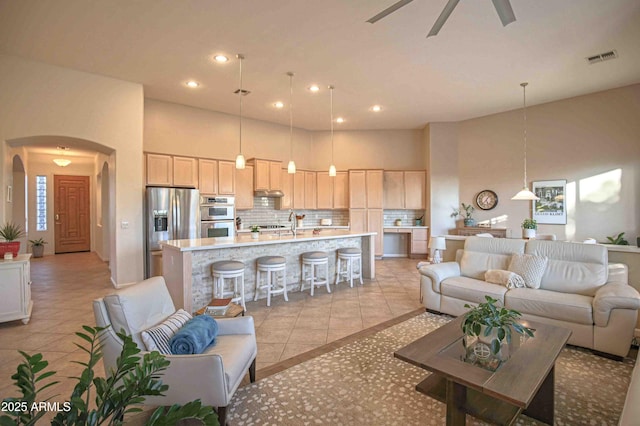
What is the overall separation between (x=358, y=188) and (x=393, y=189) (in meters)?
0.96

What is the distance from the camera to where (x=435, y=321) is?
3818mm

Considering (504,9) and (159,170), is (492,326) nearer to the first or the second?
(504,9)

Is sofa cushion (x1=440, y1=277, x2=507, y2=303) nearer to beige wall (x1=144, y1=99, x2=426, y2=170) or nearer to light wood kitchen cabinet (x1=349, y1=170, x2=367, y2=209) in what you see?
light wood kitchen cabinet (x1=349, y1=170, x2=367, y2=209)

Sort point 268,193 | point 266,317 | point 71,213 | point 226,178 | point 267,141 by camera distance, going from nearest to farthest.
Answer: point 266,317, point 226,178, point 268,193, point 267,141, point 71,213

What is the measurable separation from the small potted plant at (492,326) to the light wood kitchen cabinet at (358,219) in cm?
615

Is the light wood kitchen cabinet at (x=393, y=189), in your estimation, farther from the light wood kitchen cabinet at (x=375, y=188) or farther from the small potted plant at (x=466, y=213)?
the small potted plant at (x=466, y=213)

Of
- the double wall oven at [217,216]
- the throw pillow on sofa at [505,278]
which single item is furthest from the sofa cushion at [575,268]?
the double wall oven at [217,216]

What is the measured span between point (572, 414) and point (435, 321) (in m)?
1.71

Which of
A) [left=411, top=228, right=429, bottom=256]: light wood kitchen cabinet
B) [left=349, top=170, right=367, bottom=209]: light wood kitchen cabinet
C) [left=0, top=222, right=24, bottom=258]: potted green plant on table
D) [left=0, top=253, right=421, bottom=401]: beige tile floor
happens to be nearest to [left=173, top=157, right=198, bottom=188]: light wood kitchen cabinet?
[left=0, top=253, right=421, bottom=401]: beige tile floor

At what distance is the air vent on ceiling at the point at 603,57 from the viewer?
443cm

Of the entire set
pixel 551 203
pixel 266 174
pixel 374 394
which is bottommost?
pixel 374 394

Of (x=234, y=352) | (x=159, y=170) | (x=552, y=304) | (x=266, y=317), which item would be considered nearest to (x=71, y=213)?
(x=159, y=170)

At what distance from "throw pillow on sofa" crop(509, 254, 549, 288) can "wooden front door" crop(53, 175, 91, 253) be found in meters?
11.4

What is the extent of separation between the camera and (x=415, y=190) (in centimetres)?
831
